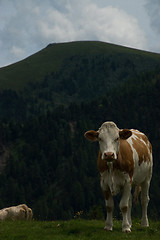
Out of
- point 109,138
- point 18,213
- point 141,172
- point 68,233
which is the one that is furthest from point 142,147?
point 18,213

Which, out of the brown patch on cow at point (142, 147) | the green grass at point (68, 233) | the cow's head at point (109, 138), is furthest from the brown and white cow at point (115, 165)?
the green grass at point (68, 233)

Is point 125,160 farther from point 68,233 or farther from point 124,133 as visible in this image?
point 68,233

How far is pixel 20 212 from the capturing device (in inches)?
765

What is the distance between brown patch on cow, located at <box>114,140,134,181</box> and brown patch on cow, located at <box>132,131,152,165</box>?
2.67ft

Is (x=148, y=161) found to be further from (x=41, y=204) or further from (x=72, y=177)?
(x=72, y=177)

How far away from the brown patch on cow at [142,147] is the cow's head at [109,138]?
153 cm

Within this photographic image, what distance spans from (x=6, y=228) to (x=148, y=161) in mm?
6848

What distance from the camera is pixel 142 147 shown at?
14.0 meters

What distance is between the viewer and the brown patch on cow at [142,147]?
1353 cm

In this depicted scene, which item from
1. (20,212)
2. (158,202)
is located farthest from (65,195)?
(20,212)

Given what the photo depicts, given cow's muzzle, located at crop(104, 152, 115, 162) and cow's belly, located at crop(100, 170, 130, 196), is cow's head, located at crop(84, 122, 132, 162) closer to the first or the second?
cow's muzzle, located at crop(104, 152, 115, 162)

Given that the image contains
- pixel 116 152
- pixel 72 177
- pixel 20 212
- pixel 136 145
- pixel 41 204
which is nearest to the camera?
pixel 116 152

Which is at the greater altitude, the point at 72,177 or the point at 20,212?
the point at 20,212

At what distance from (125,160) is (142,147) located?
214 centimetres
